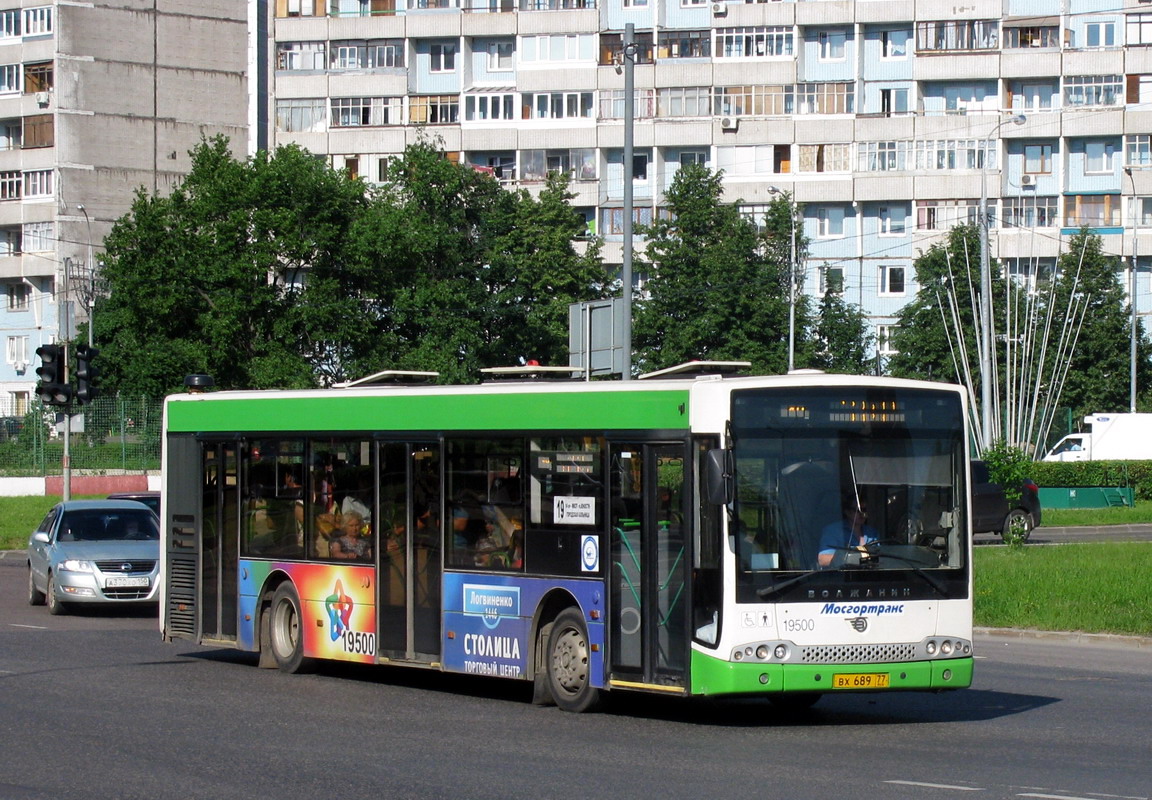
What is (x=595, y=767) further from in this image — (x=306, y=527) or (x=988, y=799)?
(x=306, y=527)

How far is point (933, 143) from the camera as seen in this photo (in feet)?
257

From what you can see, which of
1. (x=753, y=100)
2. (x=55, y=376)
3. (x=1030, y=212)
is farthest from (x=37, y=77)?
(x=55, y=376)

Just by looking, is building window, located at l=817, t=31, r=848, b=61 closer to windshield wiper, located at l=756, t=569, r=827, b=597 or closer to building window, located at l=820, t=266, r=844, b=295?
building window, located at l=820, t=266, r=844, b=295

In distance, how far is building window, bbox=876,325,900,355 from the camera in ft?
254

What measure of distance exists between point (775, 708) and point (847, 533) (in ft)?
7.27

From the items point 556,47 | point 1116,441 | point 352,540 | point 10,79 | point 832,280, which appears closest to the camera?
point 352,540

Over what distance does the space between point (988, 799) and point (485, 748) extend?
3579mm

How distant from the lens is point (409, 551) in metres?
15.4

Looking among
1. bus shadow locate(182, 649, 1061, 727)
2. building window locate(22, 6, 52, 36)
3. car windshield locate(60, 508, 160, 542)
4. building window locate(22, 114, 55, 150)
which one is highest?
building window locate(22, 6, 52, 36)

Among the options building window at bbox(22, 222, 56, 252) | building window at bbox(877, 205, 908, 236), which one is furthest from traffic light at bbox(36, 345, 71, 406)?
building window at bbox(22, 222, 56, 252)

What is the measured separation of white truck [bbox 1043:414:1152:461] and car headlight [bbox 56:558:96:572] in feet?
144

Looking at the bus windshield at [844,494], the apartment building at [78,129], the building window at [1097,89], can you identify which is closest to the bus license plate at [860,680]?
the bus windshield at [844,494]

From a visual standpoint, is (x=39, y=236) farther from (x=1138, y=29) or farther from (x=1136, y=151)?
(x=1138, y=29)

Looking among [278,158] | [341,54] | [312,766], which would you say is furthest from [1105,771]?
[341,54]
